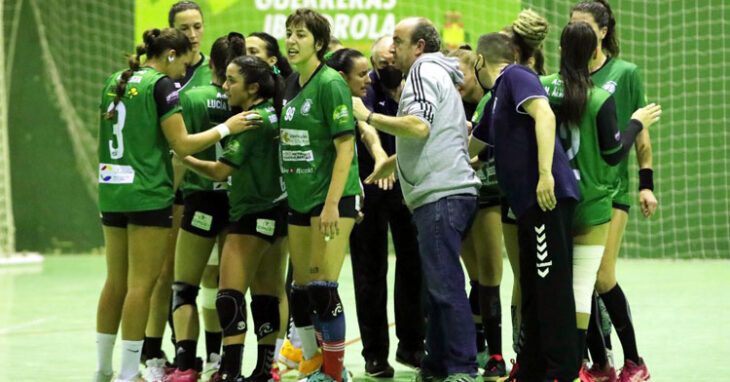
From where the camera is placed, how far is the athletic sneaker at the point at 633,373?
4.70 metres

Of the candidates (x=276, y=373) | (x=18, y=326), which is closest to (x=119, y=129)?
(x=276, y=373)

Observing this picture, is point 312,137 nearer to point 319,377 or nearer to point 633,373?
point 319,377

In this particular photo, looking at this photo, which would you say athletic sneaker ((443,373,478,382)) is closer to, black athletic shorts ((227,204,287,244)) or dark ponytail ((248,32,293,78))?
black athletic shorts ((227,204,287,244))

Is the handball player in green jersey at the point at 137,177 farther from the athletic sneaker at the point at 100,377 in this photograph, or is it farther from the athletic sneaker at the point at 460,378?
the athletic sneaker at the point at 460,378

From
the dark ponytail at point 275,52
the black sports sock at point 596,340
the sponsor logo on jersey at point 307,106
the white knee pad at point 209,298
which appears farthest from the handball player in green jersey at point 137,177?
the black sports sock at point 596,340

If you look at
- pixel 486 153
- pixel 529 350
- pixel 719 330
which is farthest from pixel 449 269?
pixel 719 330

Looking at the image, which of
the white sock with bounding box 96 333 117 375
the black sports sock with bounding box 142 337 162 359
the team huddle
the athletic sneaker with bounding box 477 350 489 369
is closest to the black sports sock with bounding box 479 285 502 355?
the team huddle

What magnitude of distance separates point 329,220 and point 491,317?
3.89 ft

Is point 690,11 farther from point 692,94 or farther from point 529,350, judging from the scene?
point 529,350

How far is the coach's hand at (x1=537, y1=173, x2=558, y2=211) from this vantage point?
154 inches

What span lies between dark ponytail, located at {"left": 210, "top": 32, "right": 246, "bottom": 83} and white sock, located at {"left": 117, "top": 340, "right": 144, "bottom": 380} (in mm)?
1374

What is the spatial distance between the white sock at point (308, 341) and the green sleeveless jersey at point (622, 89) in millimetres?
1582

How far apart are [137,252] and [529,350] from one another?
1.75 m

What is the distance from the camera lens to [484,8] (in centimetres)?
1038
